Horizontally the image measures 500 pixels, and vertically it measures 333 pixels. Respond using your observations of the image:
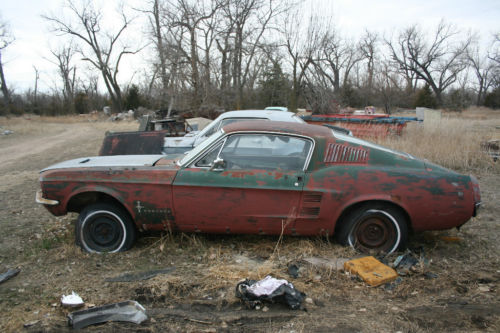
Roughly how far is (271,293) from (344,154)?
163 cm

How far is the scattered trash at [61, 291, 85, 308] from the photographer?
2.72 metres

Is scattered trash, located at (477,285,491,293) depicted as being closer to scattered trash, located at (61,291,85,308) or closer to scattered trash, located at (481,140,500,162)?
scattered trash, located at (61,291,85,308)

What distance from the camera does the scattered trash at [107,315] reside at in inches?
99.0

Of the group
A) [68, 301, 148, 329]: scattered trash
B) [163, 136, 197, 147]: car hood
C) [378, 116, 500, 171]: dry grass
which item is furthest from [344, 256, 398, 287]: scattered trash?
[378, 116, 500, 171]: dry grass

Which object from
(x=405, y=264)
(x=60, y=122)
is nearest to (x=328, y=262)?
(x=405, y=264)

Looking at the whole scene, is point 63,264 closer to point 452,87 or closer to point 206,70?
point 206,70

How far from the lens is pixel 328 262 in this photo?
337 centimetres

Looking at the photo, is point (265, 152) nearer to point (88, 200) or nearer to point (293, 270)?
point (293, 270)

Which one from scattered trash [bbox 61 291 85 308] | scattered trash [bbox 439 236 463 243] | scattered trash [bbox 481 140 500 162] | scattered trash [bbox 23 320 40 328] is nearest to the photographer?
scattered trash [bbox 23 320 40 328]

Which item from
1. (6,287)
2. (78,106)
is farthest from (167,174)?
(78,106)

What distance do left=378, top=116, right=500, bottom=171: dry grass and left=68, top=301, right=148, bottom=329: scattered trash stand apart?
7251mm

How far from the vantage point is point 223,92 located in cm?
1856

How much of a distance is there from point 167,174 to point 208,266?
3.33 ft

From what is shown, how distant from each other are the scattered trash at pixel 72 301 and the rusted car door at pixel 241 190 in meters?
1.14
